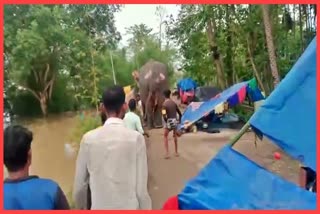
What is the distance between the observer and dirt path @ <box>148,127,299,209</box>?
6.38 m

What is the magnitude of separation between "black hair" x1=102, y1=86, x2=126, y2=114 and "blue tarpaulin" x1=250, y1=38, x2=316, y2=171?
0.94m

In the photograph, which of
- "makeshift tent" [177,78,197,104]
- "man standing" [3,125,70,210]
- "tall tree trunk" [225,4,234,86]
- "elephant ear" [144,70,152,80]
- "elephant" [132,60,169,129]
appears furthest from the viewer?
"makeshift tent" [177,78,197,104]

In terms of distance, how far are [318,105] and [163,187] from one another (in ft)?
12.3

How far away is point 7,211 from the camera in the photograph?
90.7 inches

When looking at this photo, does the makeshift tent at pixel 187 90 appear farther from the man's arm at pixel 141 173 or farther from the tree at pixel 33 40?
the man's arm at pixel 141 173

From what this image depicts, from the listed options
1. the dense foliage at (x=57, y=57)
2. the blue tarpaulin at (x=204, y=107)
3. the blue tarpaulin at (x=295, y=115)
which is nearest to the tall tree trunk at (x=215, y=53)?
the dense foliage at (x=57, y=57)

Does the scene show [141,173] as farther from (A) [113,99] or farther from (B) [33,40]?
(B) [33,40]

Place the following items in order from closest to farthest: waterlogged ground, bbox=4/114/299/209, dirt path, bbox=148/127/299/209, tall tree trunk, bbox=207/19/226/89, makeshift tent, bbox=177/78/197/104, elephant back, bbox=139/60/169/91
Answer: dirt path, bbox=148/127/299/209 → waterlogged ground, bbox=4/114/299/209 → elephant back, bbox=139/60/169/91 → tall tree trunk, bbox=207/19/226/89 → makeshift tent, bbox=177/78/197/104

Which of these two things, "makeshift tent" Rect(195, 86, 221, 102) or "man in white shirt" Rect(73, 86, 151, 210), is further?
"makeshift tent" Rect(195, 86, 221, 102)

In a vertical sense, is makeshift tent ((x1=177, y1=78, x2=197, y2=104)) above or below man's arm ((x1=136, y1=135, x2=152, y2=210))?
below

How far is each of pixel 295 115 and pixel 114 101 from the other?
1.23 metres

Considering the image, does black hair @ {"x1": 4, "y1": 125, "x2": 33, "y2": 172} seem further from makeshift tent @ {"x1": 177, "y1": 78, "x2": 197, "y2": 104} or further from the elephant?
makeshift tent @ {"x1": 177, "y1": 78, "x2": 197, "y2": 104}

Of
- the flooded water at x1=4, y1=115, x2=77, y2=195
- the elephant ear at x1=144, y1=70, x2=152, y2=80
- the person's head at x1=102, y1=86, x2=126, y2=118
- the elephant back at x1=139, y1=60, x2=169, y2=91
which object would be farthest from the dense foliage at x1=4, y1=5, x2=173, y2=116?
the person's head at x1=102, y1=86, x2=126, y2=118

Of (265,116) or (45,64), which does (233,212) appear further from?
(45,64)
